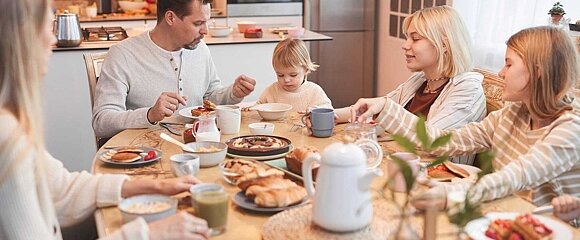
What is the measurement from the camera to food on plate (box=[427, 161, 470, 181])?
76.5 inches

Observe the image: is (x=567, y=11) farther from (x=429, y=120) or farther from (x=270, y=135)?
(x=270, y=135)

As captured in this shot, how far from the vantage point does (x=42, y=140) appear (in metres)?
1.47

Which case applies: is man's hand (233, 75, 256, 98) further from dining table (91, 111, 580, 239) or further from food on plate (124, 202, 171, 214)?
food on plate (124, 202, 171, 214)

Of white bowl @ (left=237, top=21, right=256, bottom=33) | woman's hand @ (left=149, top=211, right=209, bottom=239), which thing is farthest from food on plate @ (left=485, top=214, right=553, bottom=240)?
white bowl @ (left=237, top=21, right=256, bottom=33)

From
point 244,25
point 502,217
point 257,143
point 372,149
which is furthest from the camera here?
point 244,25

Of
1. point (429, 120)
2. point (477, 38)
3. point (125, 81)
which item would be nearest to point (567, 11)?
point (477, 38)

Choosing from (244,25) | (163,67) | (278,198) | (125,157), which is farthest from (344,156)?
(244,25)

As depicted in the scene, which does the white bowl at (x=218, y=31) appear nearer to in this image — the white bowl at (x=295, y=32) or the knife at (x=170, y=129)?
the white bowl at (x=295, y=32)

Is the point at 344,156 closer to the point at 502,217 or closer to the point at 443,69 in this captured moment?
the point at 502,217

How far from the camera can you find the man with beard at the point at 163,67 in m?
2.83

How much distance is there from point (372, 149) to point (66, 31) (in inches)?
103

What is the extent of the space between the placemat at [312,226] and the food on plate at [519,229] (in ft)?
0.51

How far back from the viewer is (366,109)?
2.41m

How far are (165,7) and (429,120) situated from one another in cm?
120
